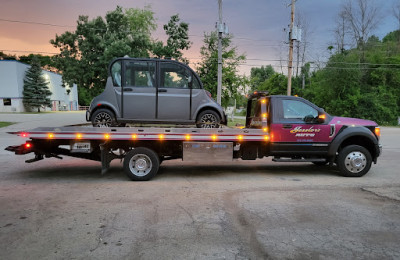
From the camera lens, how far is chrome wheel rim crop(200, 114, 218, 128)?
7.49 metres

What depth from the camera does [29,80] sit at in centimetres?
4603

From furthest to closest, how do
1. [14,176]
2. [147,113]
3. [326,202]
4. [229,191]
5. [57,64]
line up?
[57,64] < [147,113] < [14,176] < [229,191] < [326,202]

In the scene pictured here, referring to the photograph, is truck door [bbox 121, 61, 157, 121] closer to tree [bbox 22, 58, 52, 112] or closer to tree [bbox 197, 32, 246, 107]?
tree [bbox 197, 32, 246, 107]

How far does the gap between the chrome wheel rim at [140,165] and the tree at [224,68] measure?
53.1 feet

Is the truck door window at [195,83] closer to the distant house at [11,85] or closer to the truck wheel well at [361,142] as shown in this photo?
the truck wheel well at [361,142]

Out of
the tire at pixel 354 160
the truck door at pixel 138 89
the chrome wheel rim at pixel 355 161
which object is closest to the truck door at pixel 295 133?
the tire at pixel 354 160

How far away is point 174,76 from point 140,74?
81 cm

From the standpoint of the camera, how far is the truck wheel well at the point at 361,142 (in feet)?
23.0

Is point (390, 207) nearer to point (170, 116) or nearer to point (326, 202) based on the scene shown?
point (326, 202)

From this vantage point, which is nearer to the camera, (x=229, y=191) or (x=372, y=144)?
(x=229, y=191)

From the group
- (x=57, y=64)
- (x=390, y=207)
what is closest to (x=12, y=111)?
(x=57, y=64)

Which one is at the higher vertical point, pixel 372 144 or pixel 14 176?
pixel 372 144

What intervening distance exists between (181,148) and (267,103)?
2275mm

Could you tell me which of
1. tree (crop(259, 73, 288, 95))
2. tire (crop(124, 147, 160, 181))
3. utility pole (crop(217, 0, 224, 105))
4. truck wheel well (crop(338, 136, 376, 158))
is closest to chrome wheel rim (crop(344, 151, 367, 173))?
truck wheel well (crop(338, 136, 376, 158))
